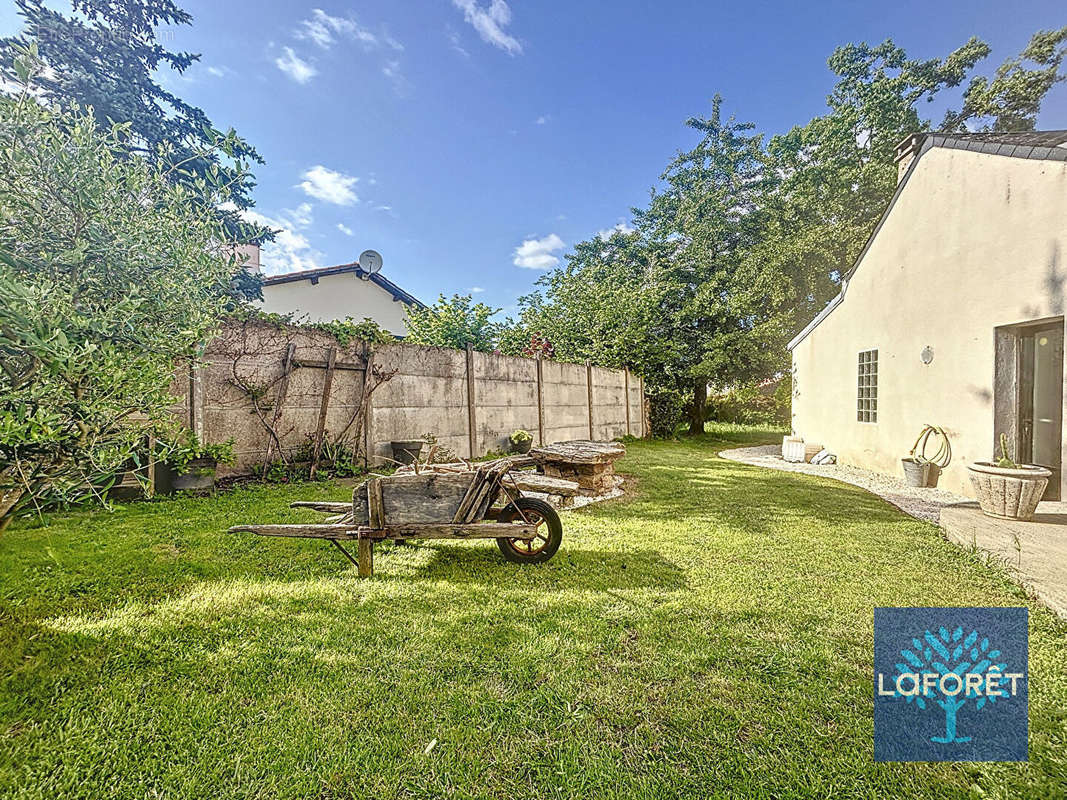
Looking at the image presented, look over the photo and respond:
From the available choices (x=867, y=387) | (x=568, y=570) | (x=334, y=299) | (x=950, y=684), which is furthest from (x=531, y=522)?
(x=334, y=299)

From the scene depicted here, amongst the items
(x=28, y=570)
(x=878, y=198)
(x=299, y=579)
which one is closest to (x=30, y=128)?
(x=299, y=579)

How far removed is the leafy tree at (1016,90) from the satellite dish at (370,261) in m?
21.9

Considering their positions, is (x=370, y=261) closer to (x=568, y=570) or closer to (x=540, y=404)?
(x=540, y=404)

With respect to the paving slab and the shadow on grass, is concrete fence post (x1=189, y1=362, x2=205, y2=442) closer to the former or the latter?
the shadow on grass

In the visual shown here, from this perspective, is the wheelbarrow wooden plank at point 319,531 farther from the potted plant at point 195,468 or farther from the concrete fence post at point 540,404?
the concrete fence post at point 540,404

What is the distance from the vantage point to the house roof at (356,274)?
14.0 metres

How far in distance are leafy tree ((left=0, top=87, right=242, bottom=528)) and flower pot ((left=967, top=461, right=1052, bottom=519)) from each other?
6688 millimetres

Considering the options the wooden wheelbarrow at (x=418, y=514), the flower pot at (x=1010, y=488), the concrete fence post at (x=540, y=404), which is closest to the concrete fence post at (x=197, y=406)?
the wooden wheelbarrow at (x=418, y=514)

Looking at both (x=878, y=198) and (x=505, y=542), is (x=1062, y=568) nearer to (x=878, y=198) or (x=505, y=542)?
(x=505, y=542)

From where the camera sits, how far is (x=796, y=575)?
303 cm

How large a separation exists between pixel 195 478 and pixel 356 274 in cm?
1217

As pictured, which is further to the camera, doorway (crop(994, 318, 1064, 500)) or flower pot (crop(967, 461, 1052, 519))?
doorway (crop(994, 318, 1064, 500))

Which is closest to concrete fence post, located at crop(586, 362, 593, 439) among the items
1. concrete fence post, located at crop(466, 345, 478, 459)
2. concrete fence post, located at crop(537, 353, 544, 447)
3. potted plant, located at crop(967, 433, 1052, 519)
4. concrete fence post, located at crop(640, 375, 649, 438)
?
concrete fence post, located at crop(537, 353, 544, 447)

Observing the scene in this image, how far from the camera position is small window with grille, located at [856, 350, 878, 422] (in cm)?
781
